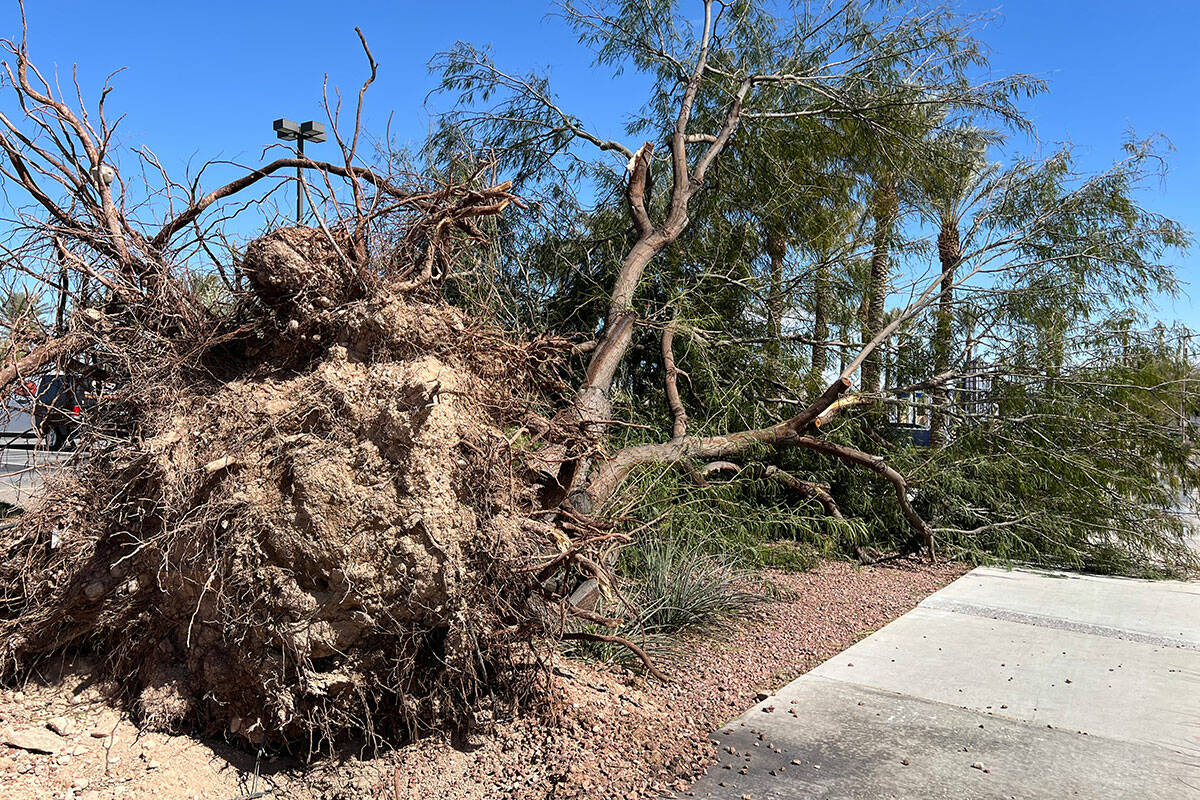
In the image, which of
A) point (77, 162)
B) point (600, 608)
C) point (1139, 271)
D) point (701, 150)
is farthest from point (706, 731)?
point (1139, 271)

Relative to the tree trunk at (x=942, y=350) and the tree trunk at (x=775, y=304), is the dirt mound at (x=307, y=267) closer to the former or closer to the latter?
the tree trunk at (x=775, y=304)

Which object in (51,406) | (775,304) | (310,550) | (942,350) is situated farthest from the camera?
(942,350)

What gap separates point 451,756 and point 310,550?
103cm

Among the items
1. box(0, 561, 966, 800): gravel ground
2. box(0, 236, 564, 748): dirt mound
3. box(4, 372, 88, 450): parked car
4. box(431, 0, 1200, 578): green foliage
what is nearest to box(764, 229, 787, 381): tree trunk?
box(431, 0, 1200, 578): green foliage

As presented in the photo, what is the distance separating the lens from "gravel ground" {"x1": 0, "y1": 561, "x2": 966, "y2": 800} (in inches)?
125

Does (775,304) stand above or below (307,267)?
above

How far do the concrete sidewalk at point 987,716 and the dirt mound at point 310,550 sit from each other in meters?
1.24

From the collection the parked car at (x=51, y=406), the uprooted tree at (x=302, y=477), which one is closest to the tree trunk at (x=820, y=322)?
the uprooted tree at (x=302, y=477)

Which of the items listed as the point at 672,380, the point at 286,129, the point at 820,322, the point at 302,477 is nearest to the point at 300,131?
the point at 286,129

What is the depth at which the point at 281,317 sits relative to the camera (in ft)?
13.5

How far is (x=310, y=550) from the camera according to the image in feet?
10.9

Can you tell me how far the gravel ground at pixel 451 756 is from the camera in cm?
317

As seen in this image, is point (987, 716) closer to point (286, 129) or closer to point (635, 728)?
point (635, 728)

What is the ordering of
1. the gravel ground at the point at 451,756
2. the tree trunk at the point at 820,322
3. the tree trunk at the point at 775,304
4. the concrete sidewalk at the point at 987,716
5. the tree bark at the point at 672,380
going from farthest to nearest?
the tree trunk at the point at 820,322 → the tree trunk at the point at 775,304 → the tree bark at the point at 672,380 → the concrete sidewalk at the point at 987,716 → the gravel ground at the point at 451,756
